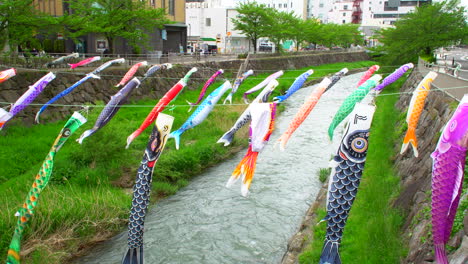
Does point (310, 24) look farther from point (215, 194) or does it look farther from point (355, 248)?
point (355, 248)

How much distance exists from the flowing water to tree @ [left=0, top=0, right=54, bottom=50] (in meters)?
8.72

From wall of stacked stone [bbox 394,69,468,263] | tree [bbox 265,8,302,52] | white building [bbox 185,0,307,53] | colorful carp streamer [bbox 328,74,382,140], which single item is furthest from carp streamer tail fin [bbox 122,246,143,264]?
white building [bbox 185,0,307,53]

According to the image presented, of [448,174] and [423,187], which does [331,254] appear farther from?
[423,187]

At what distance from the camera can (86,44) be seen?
30500 millimetres

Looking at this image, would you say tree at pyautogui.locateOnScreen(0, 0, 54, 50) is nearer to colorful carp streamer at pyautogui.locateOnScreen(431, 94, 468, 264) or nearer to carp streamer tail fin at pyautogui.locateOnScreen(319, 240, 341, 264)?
carp streamer tail fin at pyautogui.locateOnScreen(319, 240, 341, 264)

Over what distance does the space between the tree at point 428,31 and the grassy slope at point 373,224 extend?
48.5ft

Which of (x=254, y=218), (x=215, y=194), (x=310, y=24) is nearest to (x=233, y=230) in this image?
(x=254, y=218)

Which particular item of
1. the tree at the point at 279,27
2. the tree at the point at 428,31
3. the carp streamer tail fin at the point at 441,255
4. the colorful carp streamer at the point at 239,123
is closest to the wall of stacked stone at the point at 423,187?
the carp streamer tail fin at the point at 441,255

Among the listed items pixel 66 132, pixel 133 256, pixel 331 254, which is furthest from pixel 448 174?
pixel 66 132

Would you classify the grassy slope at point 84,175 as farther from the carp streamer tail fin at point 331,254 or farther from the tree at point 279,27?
the tree at point 279,27

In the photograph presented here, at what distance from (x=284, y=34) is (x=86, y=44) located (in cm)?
1882

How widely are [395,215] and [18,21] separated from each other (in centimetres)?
1428

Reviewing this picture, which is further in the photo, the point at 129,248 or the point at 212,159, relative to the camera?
the point at 212,159

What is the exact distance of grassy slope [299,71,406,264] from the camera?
7.94 m
